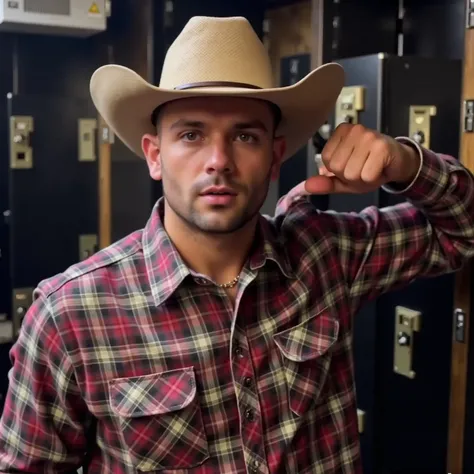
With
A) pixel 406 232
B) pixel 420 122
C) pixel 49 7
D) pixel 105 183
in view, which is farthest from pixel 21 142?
pixel 406 232

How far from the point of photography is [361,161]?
4.47 feet

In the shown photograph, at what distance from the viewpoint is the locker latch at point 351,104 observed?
6.18 ft

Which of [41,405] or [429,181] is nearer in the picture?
[41,405]

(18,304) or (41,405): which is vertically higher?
(41,405)

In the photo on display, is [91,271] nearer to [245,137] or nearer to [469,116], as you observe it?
[245,137]

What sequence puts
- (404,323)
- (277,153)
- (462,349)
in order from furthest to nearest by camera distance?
(404,323), (462,349), (277,153)

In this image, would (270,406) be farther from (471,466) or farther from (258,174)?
(471,466)

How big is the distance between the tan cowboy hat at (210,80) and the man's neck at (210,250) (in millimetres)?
225

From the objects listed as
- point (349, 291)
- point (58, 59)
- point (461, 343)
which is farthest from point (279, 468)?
point (58, 59)

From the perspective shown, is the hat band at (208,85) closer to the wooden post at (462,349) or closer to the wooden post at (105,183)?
the wooden post at (462,349)

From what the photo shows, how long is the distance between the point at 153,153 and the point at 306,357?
18.8 inches

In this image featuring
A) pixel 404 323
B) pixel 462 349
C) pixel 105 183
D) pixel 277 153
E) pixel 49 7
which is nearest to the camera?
pixel 277 153

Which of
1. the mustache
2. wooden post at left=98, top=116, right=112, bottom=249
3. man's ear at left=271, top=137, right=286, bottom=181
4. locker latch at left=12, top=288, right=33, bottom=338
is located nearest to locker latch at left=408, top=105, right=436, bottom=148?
man's ear at left=271, top=137, right=286, bottom=181

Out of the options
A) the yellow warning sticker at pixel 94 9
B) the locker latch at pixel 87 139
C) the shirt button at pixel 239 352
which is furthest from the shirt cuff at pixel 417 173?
the locker latch at pixel 87 139
